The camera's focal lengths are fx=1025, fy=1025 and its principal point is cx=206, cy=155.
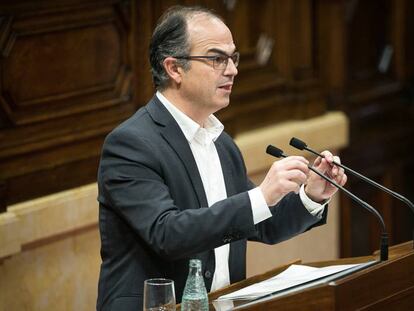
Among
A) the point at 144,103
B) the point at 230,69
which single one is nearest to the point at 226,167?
the point at 230,69

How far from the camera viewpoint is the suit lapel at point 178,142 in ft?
10.8

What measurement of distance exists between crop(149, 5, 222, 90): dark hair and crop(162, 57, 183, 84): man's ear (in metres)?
0.02

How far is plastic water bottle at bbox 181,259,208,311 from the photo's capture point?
2857mm

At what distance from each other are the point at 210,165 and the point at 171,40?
0.44m

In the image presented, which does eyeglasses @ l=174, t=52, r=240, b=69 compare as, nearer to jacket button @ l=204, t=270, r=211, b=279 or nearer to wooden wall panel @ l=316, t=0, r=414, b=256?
jacket button @ l=204, t=270, r=211, b=279

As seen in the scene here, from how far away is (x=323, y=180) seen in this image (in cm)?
329

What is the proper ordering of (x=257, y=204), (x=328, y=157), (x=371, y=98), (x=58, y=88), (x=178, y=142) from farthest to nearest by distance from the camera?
(x=371, y=98) → (x=58, y=88) → (x=178, y=142) → (x=328, y=157) → (x=257, y=204)

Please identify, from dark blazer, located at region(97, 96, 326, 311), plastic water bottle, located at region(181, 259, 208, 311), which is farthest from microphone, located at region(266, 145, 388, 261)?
plastic water bottle, located at region(181, 259, 208, 311)

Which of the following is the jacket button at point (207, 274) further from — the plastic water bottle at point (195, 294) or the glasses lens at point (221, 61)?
the glasses lens at point (221, 61)

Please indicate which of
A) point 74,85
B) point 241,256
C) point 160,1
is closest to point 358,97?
point 160,1

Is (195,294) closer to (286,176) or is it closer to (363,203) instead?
(286,176)

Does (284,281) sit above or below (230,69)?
below

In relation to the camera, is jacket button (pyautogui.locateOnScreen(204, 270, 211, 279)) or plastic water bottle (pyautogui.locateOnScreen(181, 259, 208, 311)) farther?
jacket button (pyautogui.locateOnScreen(204, 270, 211, 279))

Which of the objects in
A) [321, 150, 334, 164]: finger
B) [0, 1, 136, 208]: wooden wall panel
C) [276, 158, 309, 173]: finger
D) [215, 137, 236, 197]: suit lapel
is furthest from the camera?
[0, 1, 136, 208]: wooden wall panel
